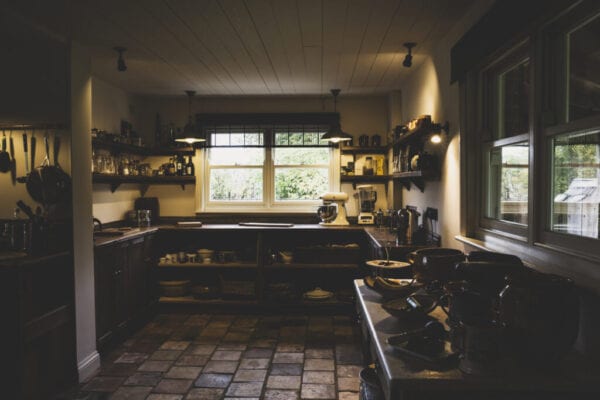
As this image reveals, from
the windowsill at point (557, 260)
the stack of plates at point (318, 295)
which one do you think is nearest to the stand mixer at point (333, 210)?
the stack of plates at point (318, 295)

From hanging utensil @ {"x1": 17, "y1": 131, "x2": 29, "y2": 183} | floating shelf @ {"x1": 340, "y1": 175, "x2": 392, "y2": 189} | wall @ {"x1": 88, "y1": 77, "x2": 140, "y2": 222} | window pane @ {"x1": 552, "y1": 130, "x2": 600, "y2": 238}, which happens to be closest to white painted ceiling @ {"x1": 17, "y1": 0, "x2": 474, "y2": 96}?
wall @ {"x1": 88, "y1": 77, "x2": 140, "y2": 222}

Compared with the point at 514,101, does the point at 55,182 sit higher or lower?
lower

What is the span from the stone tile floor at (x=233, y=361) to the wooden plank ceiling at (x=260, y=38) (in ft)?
8.60

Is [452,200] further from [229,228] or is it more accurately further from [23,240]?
[23,240]

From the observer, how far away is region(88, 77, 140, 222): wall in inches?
192

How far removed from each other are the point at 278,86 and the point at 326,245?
200 cm

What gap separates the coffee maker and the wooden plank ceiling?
51.4 inches

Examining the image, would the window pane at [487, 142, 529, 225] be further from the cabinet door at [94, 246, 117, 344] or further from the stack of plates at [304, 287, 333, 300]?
the cabinet door at [94, 246, 117, 344]

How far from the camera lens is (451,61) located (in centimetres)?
330

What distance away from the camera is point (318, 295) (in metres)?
5.14

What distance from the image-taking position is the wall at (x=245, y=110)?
5.95 meters

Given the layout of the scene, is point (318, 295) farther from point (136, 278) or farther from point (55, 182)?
point (55, 182)

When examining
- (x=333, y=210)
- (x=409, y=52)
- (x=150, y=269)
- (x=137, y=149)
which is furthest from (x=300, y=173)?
(x=409, y=52)

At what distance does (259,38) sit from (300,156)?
2641 mm
